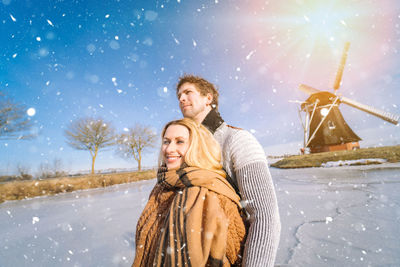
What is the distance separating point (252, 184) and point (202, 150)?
1.41ft

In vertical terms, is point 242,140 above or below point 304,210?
above

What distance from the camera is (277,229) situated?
3.47 ft

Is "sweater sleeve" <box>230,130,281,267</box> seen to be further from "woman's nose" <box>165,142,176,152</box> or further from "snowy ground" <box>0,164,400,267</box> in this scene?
"snowy ground" <box>0,164,400,267</box>

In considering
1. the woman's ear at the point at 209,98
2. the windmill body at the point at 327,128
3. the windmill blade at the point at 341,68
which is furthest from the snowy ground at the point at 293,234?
the windmill blade at the point at 341,68

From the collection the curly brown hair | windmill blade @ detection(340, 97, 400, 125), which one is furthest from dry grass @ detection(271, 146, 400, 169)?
the curly brown hair

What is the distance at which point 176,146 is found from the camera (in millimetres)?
1462

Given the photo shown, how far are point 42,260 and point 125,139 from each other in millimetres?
27150

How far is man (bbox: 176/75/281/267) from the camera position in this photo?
100cm

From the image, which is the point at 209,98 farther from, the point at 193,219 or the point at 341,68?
the point at 341,68

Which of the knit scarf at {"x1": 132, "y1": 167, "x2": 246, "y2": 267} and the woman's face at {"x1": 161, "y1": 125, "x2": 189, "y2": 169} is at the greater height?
the woman's face at {"x1": 161, "y1": 125, "x2": 189, "y2": 169}

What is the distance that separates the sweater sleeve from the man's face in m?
0.58

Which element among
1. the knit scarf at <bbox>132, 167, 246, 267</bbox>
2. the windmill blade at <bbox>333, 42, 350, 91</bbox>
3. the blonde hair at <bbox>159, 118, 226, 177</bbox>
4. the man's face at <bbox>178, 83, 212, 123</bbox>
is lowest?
the knit scarf at <bbox>132, 167, 246, 267</bbox>

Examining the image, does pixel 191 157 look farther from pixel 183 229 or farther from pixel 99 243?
pixel 99 243

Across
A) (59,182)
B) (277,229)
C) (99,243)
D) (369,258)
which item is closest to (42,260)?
(99,243)
